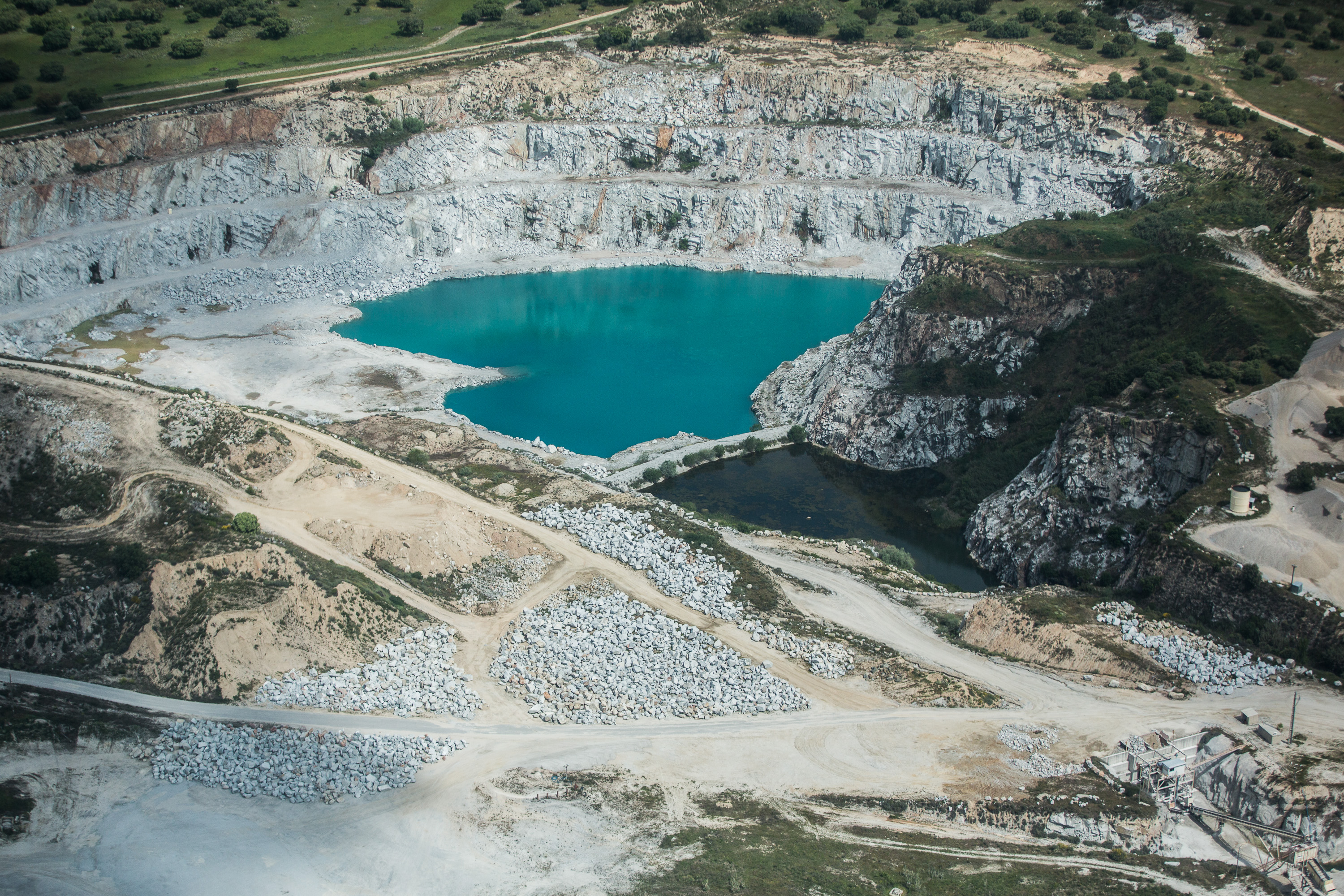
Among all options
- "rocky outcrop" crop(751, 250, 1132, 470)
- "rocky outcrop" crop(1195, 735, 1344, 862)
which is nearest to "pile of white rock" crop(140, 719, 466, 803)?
"rocky outcrop" crop(1195, 735, 1344, 862)

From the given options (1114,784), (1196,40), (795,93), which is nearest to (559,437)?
(1114,784)

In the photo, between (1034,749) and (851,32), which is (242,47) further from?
(1034,749)

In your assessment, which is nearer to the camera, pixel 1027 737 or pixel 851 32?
pixel 1027 737

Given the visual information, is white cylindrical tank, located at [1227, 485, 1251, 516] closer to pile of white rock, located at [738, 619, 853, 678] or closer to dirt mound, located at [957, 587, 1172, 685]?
dirt mound, located at [957, 587, 1172, 685]

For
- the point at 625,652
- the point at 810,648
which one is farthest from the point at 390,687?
the point at 810,648

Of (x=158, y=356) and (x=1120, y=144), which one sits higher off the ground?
(x=1120, y=144)

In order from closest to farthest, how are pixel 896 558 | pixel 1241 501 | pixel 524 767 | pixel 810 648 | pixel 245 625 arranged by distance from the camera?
pixel 524 767 < pixel 245 625 < pixel 810 648 < pixel 1241 501 < pixel 896 558

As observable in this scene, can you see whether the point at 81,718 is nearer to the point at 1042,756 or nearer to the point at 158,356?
the point at 1042,756
